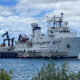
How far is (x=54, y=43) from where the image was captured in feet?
318

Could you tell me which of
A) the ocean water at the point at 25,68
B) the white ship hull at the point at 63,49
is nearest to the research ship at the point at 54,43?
the white ship hull at the point at 63,49

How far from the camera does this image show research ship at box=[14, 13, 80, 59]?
94363 millimetres

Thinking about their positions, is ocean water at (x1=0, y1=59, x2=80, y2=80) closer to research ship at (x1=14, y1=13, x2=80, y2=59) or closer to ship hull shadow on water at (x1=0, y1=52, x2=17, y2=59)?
research ship at (x1=14, y1=13, x2=80, y2=59)

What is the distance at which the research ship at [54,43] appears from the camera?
94.4 m

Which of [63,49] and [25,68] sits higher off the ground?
[63,49]

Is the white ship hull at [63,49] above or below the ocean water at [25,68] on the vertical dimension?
above

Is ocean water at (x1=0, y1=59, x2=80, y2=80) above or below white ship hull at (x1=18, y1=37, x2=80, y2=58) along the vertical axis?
below

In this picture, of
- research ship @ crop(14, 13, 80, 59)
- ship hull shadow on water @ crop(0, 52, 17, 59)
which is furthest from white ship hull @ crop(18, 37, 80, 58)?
ship hull shadow on water @ crop(0, 52, 17, 59)

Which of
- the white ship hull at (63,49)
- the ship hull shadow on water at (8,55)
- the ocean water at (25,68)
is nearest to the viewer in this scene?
the ocean water at (25,68)

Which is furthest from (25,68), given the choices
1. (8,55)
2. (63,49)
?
(8,55)

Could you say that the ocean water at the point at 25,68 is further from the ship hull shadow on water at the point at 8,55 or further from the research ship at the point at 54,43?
the ship hull shadow on water at the point at 8,55

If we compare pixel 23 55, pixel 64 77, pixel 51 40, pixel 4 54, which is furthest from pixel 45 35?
pixel 64 77

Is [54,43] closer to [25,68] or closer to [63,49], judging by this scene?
[63,49]

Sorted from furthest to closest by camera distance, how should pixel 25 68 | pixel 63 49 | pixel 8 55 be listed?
pixel 8 55
pixel 63 49
pixel 25 68
